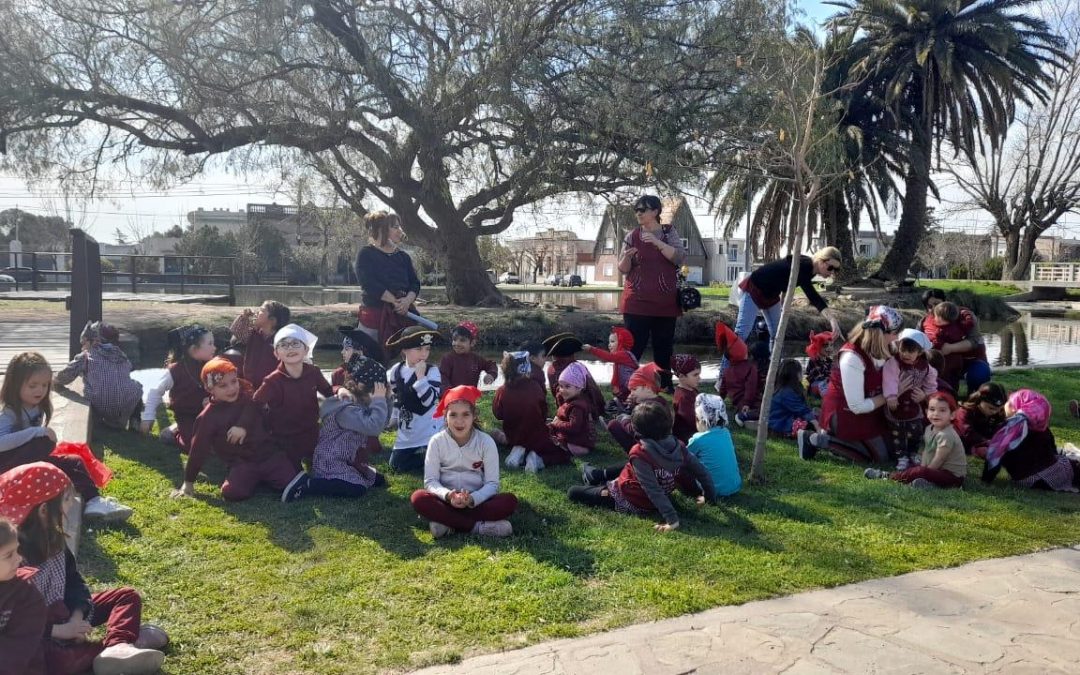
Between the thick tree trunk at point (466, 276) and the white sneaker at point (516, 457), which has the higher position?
the thick tree trunk at point (466, 276)

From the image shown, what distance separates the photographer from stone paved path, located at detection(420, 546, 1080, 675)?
3.02m

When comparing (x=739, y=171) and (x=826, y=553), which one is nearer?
(x=826, y=553)

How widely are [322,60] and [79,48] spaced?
4.06 metres

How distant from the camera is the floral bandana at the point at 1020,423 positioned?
572 centimetres

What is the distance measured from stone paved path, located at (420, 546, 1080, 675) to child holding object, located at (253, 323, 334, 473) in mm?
2817

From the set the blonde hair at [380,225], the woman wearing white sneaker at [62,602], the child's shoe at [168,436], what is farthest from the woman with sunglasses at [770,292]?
the woman wearing white sneaker at [62,602]

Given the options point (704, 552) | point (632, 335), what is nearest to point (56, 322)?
point (632, 335)

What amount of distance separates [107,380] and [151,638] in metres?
4.20

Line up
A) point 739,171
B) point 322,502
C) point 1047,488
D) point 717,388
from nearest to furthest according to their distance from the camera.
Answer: point 322,502, point 1047,488, point 717,388, point 739,171

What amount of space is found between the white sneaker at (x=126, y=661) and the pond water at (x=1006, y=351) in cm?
617

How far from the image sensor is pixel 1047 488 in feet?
18.9

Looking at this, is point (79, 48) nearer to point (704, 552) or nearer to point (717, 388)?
point (717, 388)

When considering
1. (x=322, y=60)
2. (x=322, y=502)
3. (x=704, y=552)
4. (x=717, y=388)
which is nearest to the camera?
(x=704, y=552)

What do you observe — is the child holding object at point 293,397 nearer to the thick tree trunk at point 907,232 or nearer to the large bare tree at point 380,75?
the large bare tree at point 380,75
